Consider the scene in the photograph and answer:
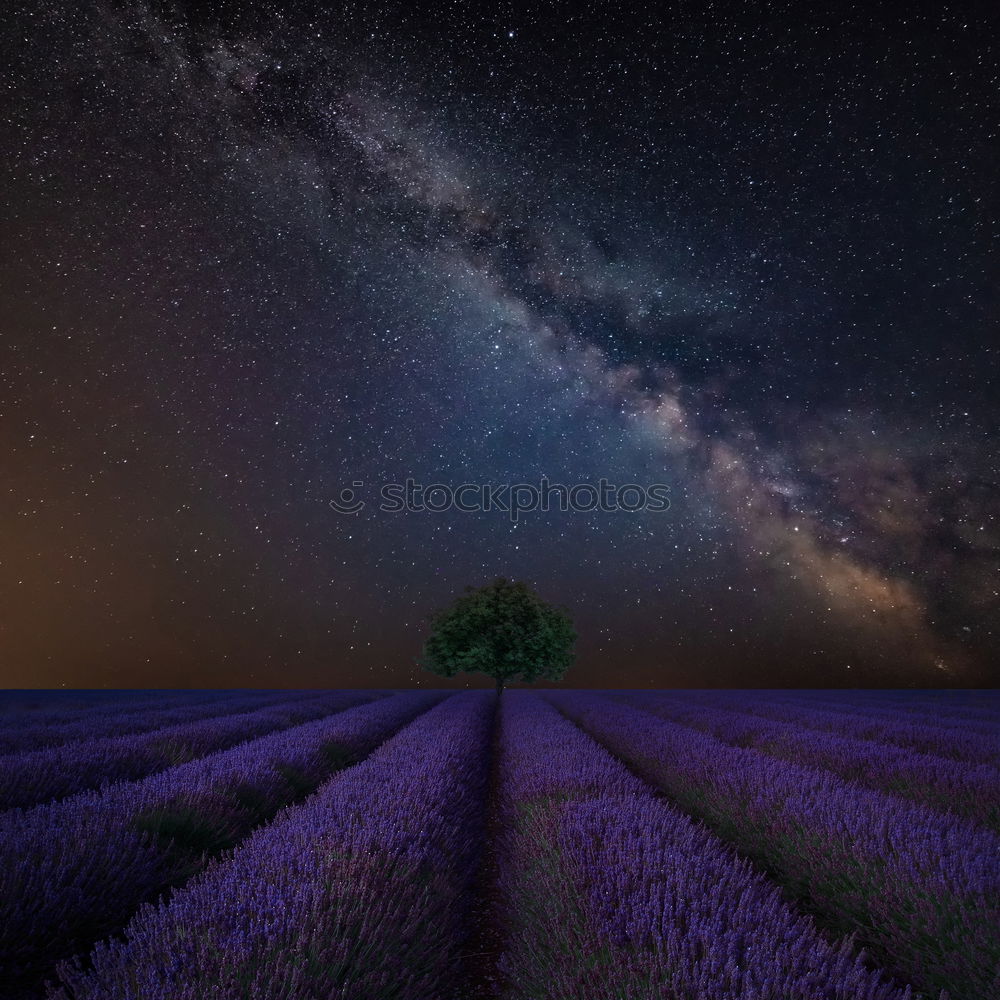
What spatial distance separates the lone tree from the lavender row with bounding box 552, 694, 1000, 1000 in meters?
15.9

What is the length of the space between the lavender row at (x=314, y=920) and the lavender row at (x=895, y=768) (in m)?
3.96

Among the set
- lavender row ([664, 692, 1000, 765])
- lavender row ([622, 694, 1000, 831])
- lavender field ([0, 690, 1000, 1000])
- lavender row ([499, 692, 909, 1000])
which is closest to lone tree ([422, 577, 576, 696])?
lavender row ([664, 692, 1000, 765])

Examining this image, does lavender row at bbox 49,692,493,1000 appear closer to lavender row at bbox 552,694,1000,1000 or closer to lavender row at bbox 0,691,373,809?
lavender row at bbox 552,694,1000,1000

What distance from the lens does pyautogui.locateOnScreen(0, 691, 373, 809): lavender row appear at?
16.3 feet

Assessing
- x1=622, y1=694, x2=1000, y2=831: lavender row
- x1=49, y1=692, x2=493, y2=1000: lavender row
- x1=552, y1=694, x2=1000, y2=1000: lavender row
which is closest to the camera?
x1=49, y1=692, x2=493, y2=1000: lavender row

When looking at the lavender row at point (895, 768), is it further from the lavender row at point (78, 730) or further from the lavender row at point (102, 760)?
the lavender row at point (78, 730)

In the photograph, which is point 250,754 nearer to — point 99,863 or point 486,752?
point 99,863

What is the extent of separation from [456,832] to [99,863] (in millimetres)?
2197

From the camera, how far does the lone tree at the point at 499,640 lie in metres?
21.2

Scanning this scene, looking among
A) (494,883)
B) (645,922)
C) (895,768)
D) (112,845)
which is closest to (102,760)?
(112,845)

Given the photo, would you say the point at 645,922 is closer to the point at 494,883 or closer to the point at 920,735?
the point at 494,883

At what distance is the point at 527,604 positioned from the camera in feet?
72.1

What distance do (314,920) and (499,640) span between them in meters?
19.8

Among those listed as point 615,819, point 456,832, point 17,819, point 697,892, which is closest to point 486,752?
point 456,832
